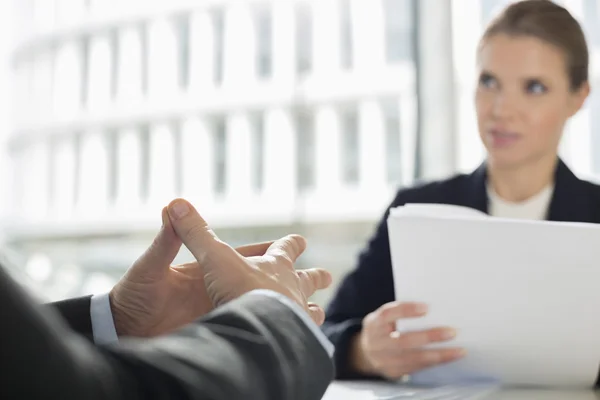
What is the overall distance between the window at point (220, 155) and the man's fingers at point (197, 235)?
161 inches

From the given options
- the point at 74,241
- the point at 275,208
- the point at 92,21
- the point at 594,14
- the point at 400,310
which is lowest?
the point at 74,241

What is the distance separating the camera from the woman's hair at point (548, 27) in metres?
1.26

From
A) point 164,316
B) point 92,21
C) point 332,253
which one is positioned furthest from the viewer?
point 92,21

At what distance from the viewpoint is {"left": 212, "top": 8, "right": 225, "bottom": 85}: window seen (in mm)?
4539

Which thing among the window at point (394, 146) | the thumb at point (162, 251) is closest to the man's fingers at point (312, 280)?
the thumb at point (162, 251)

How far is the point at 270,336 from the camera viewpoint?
0.39 metres

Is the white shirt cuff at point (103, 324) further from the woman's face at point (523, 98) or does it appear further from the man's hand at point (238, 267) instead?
the woman's face at point (523, 98)

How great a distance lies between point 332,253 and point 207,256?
1.88 m

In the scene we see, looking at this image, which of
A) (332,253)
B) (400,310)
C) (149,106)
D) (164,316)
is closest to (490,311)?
(400,310)

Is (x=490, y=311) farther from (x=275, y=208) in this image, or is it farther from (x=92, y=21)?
(x=92, y=21)

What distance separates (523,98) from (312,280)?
0.81 meters

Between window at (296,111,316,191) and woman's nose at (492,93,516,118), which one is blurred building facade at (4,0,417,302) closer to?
window at (296,111,316,191)

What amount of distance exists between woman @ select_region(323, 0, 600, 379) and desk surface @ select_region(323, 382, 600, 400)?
0.34 m

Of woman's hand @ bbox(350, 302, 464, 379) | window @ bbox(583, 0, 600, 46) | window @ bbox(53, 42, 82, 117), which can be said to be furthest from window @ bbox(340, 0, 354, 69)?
window @ bbox(53, 42, 82, 117)
